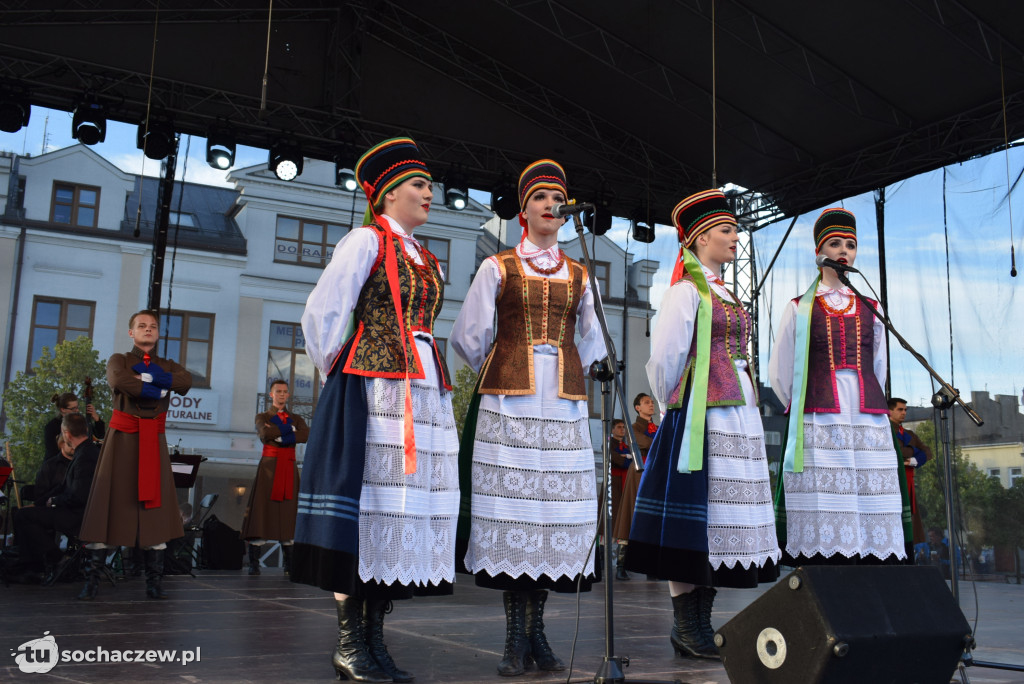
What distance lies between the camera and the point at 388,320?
287 centimetres

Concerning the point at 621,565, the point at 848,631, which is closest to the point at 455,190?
Result: the point at 621,565

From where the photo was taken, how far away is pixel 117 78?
8.44 m

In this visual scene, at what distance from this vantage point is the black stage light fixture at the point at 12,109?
315 inches

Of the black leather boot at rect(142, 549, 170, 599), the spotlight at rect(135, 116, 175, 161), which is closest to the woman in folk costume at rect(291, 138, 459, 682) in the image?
the black leather boot at rect(142, 549, 170, 599)

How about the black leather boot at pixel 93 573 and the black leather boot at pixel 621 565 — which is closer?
the black leather boot at pixel 93 573

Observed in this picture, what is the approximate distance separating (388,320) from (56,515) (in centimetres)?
419

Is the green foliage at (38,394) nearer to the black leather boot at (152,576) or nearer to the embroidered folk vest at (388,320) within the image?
the black leather boot at (152,576)

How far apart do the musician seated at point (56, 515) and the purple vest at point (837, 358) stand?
4.33 metres

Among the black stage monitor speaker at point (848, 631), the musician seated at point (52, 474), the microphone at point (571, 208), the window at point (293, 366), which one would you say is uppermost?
the window at point (293, 366)

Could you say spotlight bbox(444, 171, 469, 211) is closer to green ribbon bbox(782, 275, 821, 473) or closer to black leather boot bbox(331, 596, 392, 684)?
green ribbon bbox(782, 275, 821, 473)

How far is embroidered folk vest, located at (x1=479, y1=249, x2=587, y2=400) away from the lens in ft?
10.4

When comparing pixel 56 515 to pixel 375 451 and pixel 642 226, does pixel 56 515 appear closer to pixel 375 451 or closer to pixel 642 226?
pixel 375 451

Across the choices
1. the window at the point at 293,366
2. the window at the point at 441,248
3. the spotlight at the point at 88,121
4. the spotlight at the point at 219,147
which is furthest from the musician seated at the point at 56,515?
the window at the point at 441,248

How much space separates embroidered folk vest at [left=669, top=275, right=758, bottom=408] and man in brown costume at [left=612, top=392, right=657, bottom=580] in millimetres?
4212
